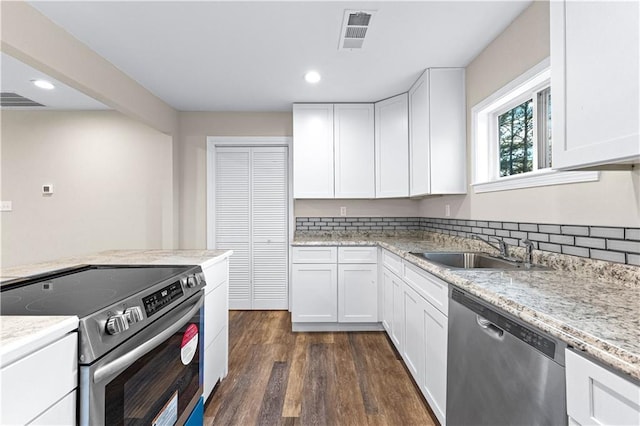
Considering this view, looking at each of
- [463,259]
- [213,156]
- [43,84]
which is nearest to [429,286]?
[463,259]

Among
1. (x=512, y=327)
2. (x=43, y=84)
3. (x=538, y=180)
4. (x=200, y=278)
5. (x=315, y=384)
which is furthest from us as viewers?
(x=43, y=84)

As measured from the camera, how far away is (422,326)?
1930mm

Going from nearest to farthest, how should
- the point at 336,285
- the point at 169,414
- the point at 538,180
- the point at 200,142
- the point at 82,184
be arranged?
the point at 169,414 → the point at 538,180 → the point at 336,285 → the point at 82,184 → the point at 200,142

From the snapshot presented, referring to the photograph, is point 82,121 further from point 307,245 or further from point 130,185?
point 307,245

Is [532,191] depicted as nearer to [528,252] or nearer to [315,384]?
[528,252]

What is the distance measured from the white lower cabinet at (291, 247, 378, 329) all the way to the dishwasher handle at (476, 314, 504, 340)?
1898 mm

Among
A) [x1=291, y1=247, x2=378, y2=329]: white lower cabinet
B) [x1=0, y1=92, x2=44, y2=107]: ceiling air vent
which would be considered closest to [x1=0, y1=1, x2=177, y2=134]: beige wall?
[x1=0, y1=92, x2=44, y2=107]: ceiling air vent

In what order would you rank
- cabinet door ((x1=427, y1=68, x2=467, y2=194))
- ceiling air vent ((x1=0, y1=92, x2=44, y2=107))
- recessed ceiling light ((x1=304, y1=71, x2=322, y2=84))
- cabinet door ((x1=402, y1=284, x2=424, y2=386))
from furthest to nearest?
ceiling air vent ((x1=0, y1=92, x2=44, y2=107)) → recessed ceiling light ((x1=304, y1=71, x2=322, y2=84)) → cabinet door ((x1=427, y1=68, x2=467, y2=194)) → cabinet door ((x1=402, y1=284, x2=424, y2=386))

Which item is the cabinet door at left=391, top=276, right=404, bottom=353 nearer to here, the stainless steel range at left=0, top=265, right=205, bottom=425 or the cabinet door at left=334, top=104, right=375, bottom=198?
the cabinet door at left=334, top=104, right=375, bottom=198

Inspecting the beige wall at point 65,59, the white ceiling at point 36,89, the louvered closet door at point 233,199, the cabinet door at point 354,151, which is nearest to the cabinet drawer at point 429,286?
the cabinet door at point 354,151

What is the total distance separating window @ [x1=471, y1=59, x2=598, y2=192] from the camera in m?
1.80

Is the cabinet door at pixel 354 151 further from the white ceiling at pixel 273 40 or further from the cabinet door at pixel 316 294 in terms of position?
the cabinet door at pixel 316 294

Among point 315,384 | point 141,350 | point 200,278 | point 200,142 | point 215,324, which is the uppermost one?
point 200,142

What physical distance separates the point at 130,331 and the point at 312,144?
2827 mm
